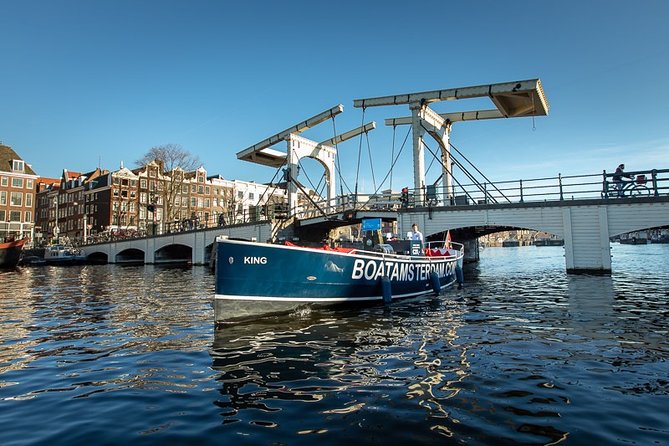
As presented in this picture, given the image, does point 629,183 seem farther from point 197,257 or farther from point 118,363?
point 197,257

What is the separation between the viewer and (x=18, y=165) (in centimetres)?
6856

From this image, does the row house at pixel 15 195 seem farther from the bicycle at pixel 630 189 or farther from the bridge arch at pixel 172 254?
the bicycle at pixel 630 189

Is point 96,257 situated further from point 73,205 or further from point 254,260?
point 254,260

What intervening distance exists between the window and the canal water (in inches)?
2794

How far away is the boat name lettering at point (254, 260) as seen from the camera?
985cm

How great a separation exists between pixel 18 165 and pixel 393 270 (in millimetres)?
79411

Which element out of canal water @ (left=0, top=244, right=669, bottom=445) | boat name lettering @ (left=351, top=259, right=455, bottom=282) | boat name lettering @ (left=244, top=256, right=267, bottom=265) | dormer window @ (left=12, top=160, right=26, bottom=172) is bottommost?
canal water @ (left=0, top=244, right=669, bottom=445)

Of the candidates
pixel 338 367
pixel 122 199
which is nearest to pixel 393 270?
pixel 338 367

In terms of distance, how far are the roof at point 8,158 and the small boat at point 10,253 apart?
3277cm

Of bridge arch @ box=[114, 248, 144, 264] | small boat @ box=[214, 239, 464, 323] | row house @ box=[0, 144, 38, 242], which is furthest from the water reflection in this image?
row house @ box=[0, 144, 38, 242]

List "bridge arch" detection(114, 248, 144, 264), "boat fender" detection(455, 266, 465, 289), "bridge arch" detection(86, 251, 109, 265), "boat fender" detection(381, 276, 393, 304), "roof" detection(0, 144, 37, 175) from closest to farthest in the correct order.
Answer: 1. "boat fender" detection(381, 276, 393, 304)
2. "boat fender" detection(455, 266, 465, 289)
3. "bridge arch" detection(114, 248, 144, 264)
4. "bridge arch" detection(86, 251, 109, 265)
5. "roof" detection(0, 144, 37, 175)

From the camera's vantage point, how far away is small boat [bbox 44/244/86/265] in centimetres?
4941

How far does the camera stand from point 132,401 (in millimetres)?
5207

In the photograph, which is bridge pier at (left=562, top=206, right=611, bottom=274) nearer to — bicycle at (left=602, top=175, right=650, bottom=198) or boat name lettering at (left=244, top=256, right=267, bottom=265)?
bicycle at (left=602, top=175, right=650, bottom=198)
